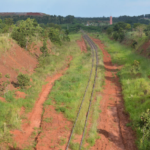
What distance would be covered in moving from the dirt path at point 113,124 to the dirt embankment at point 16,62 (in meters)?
8.18

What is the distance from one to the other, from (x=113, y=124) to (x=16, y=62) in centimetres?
1273

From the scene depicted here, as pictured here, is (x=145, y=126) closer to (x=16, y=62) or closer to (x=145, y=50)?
(x=16, y=62)

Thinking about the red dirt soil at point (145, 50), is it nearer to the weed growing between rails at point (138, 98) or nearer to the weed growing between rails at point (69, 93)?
the weed growing between rails at point (138, 98)

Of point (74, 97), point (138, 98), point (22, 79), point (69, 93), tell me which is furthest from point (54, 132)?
point (138, 98)

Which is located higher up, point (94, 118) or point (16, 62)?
point (16, 62)

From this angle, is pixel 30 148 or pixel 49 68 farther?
pixel 49 68

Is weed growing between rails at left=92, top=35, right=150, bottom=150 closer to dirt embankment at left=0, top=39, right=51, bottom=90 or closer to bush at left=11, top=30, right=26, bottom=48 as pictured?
dirt embankment at left=0, top=39, right=51, bottom=90

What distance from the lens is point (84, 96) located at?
51.7ft

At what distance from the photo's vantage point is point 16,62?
20047 millimetres

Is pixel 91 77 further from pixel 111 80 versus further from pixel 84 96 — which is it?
pixel 84 96

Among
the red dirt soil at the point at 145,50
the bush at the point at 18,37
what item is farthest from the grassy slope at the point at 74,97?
the red dirt soil at the point at 145,50

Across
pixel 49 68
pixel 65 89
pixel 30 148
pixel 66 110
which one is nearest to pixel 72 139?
pixel 30 148

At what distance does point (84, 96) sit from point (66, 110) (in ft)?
9.12

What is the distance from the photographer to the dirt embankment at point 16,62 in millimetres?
16712
